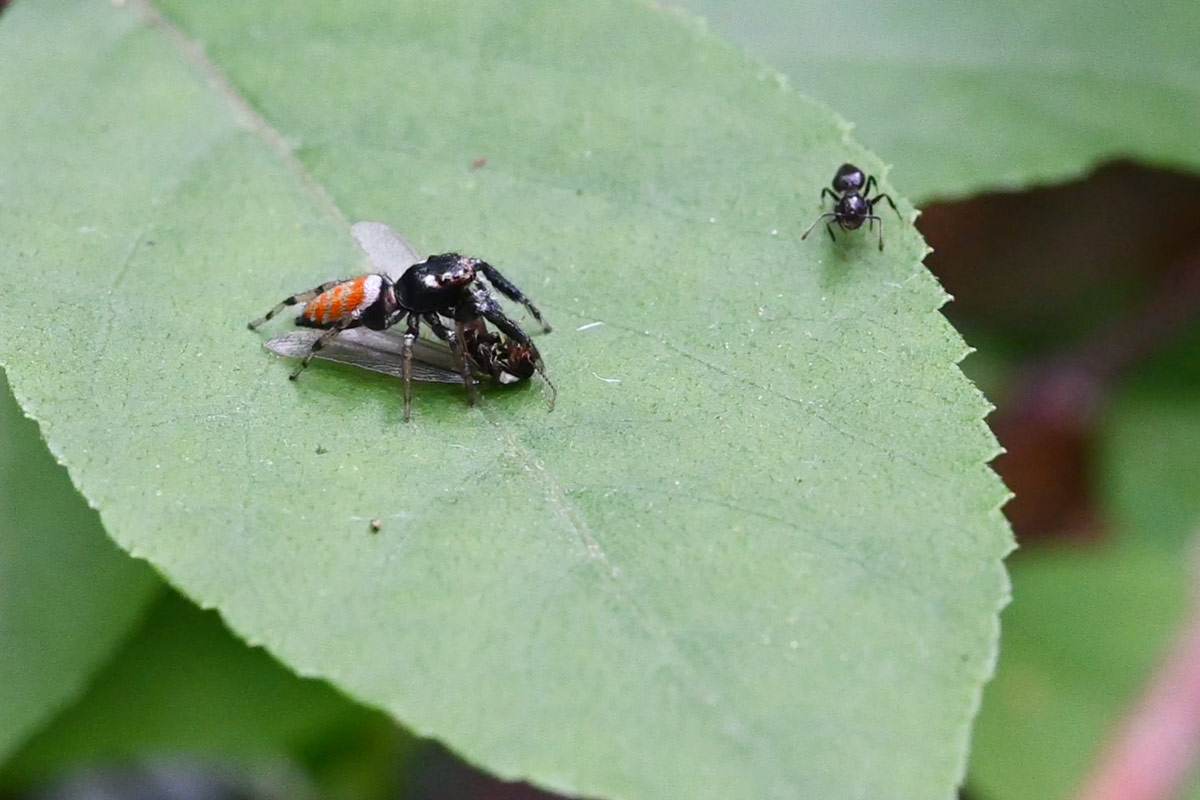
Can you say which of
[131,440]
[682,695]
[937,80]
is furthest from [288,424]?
[937,80]

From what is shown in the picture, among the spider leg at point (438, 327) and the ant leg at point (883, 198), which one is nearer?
the ant leg at point (883, 198)

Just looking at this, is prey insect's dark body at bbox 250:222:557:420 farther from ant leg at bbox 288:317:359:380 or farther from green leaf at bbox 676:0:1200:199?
green leaf at bbox 676:0:1200:199

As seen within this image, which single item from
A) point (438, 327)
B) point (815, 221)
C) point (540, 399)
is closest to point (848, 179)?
point (815, 221)

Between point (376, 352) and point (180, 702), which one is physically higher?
point (376, 352)

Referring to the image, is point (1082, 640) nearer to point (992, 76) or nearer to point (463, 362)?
point (992, 76)

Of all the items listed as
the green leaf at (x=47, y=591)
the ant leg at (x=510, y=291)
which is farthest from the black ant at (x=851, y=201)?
the green leaf at (x=47, y=591)

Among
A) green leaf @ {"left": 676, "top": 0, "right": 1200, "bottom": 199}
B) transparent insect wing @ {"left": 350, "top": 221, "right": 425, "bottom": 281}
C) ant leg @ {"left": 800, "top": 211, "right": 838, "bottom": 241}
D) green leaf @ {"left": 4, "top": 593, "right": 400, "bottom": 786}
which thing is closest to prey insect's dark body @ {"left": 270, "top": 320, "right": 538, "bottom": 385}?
transparent insect wing @ {"left": 350, "top": 221, "right": 425, "bottom": 281}

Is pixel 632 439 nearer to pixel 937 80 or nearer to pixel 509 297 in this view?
pixel 509 297

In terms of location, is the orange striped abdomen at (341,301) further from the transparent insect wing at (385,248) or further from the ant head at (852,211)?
the ant head at (852,211)
